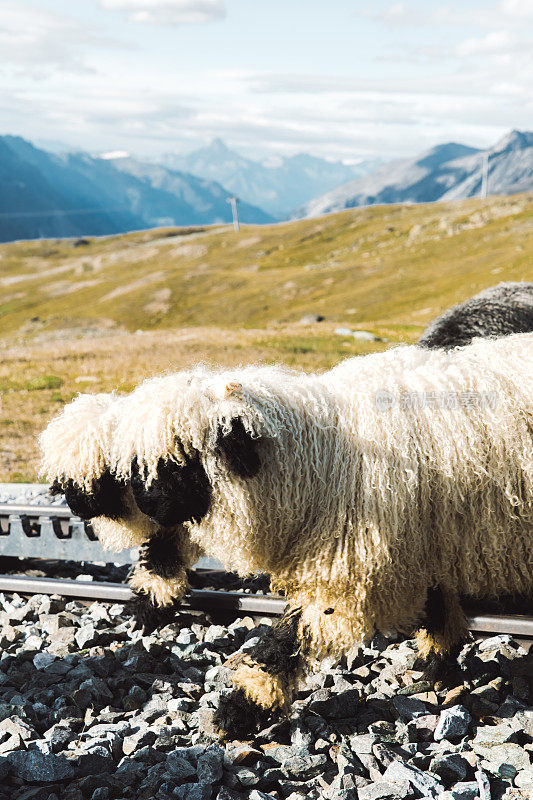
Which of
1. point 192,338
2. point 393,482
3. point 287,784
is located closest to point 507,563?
point 393,482

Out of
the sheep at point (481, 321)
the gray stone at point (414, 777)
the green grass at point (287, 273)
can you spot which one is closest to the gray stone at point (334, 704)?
the gray stone at point (414, 777)

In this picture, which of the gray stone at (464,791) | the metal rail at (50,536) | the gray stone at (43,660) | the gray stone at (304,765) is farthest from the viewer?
the metal rail at (50,536)

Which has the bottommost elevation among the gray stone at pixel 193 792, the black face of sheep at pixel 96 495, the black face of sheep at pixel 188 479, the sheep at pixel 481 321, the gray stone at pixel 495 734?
the gray stone at pixel 193 792

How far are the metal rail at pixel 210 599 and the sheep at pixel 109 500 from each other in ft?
0.96

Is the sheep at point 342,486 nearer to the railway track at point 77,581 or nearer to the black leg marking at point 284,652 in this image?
the black leg marking at point 284,652

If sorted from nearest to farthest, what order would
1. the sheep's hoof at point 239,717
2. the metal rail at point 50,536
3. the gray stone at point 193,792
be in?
the gray stone at point 193,792 → the sheep's hoof at point 239,717 → the metal rail at point 50,536

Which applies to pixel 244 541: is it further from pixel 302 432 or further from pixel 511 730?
pixel 511 730

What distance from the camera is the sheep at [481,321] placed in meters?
8.98

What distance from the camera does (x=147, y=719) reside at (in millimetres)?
4824

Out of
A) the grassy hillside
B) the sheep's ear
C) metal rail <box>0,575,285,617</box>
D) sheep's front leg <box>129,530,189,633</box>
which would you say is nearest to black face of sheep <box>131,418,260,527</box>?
the sheep's ear

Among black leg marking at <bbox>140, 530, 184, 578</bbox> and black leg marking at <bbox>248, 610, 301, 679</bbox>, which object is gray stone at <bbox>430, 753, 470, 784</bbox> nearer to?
black leg marking at <bbox>248, 610, 301, 679</bbox>

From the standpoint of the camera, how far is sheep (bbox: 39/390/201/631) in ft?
15.6

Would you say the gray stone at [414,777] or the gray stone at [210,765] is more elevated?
the gray stone at [414,777]

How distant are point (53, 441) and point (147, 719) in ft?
7.19
